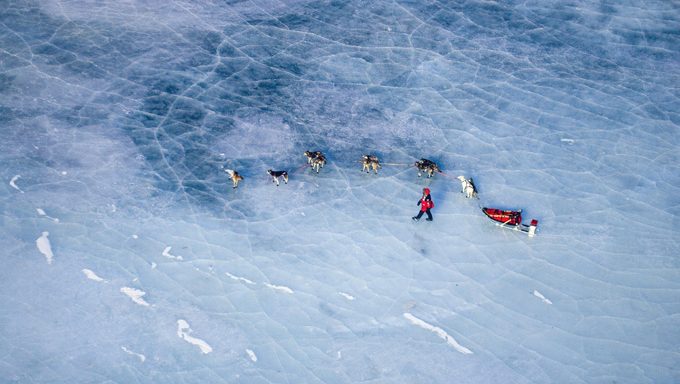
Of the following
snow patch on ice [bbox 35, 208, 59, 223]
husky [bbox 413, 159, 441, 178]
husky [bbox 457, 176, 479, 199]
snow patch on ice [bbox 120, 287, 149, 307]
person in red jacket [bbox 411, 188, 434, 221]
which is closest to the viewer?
snow patch on ice [bbox 120, 287, 149, 307]

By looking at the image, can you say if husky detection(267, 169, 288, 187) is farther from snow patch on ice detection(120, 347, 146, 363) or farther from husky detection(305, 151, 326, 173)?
snow patch on ice detection(120, 347, 146, 363)

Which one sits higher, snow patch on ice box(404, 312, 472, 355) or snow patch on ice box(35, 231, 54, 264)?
snow patch on ice box(404, 312, 472, 355)

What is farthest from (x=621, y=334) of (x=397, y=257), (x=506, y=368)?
(x=397, y=257)

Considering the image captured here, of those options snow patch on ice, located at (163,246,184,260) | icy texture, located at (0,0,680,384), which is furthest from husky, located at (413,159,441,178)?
snow patch on ice, located at (163,246,184,260)

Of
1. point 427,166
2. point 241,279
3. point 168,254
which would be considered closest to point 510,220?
point 427,166

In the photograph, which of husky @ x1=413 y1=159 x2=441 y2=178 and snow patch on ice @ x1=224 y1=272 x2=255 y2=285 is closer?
snow patch on ice @ x1=224 y1=272 x2=255 y2=285

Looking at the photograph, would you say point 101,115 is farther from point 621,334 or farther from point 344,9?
point 621,334

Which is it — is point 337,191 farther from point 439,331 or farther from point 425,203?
point 439,331
